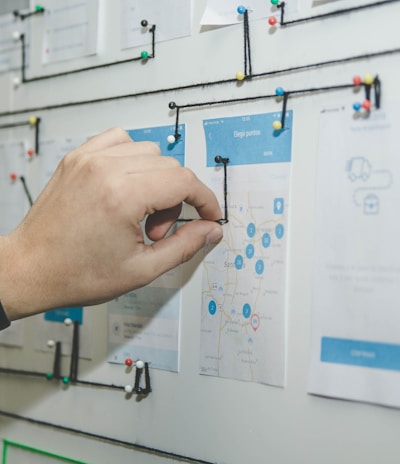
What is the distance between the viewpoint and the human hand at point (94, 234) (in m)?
0.83

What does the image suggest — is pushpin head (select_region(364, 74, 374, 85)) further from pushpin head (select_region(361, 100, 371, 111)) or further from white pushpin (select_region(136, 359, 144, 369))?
white pushpin (select_region(136, 359, 144, 369))

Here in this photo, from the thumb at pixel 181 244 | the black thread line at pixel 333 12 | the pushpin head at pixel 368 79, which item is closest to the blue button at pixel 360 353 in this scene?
the thumb at pixel 181 244

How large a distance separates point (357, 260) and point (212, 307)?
249mm

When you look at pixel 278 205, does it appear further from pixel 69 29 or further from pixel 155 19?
pixel 69 29

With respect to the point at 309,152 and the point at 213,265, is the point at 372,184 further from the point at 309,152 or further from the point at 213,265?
the point at 213,265

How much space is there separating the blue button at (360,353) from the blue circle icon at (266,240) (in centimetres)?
16

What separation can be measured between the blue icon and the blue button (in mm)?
190

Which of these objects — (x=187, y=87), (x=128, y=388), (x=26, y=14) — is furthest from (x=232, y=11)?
(x=128, y=388)

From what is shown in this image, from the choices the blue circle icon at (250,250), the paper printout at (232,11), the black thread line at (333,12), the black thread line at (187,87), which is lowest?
the blue circle icon at (250,250)

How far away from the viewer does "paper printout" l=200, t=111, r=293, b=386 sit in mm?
878

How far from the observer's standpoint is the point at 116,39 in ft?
3.58

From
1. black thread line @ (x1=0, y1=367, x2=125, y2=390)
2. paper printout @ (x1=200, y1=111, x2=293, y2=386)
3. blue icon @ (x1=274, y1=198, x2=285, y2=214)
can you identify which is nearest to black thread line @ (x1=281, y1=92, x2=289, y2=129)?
paper printout @ (x1=200, y1=111, x2=293, y2=386)

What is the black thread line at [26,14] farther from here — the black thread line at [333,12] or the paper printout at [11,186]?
the black thread line at [333,12]

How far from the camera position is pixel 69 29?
1158 mm
